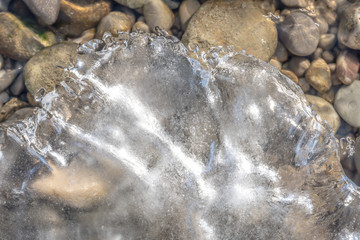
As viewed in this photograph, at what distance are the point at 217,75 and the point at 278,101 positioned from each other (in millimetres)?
617

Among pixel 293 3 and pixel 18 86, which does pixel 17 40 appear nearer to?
pixel 18 86

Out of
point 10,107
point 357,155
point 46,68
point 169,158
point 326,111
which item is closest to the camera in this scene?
point 169,158

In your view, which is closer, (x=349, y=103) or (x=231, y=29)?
(x=231, y=29)

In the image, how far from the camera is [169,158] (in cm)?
286

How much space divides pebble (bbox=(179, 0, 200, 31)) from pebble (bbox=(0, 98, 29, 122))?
1.99 m

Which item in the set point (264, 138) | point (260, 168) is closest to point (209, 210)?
point (260, 168)

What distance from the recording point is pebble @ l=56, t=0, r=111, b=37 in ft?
12.0

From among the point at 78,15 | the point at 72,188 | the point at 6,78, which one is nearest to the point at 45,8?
the point at 78,15

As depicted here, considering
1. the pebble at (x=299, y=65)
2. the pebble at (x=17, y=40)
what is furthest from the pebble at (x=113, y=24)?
the pebble at (x=299, y=65)

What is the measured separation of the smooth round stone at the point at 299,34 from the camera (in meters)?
3.79

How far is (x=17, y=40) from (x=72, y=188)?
187 centimetres

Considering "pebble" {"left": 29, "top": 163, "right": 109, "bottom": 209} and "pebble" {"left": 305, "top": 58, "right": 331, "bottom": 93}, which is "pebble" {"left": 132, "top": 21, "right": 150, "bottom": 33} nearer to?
"pebble" {"left": 29, "top": 163, "right": 109, "bottom": 209}

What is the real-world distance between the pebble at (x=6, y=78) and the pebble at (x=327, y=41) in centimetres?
352

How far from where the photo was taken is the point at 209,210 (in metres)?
2.76
